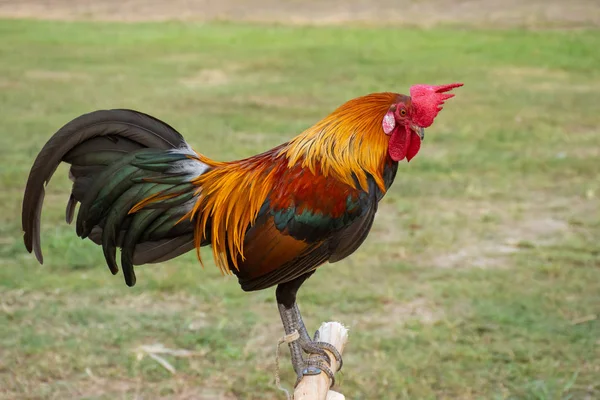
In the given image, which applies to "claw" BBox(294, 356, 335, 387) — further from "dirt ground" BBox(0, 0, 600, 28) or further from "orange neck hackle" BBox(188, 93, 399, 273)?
"dirt ground" BBox(0, 0, 600, 28)

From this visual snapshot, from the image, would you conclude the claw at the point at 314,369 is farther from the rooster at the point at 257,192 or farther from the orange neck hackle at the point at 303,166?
the orange neck hackle at the point at 303,166

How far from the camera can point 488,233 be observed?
22.3 feet

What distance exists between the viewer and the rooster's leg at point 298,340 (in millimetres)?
2906

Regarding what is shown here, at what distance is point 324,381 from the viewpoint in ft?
9.54

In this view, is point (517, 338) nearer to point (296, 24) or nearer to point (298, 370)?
point (298, 370)

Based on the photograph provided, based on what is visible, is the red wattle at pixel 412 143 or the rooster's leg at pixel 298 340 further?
the rooster's leg at pixel 298 340

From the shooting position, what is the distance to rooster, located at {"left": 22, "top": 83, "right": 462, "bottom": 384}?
2795 mm

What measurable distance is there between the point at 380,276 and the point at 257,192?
3188 millimetres

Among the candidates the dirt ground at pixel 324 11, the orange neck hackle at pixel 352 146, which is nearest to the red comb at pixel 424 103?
the orange neck hackle at pixel 352 146

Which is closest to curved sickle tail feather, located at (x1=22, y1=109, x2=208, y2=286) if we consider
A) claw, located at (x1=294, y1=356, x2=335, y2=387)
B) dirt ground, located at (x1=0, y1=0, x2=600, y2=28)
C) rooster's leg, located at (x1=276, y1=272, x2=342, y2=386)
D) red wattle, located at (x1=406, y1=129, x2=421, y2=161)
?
rooster's leg, located at (x1=276, y1=272, x2=342, y2=386)

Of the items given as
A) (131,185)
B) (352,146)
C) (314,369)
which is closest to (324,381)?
(314,369)

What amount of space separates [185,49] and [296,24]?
3.96 meters

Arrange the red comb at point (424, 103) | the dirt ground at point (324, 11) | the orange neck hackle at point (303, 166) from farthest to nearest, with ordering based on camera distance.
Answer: the dirt ground at point (324, 11), the orange neck hackle at point (303, 166), the red comb at point (424, 103)

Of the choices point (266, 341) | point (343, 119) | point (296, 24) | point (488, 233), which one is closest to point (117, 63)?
point (296, 24)
